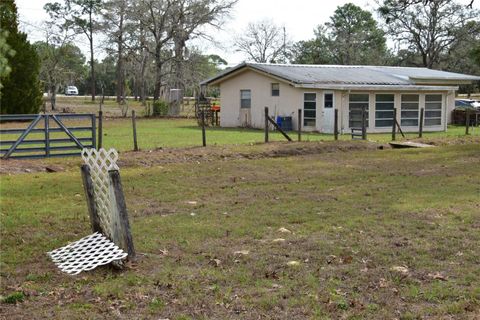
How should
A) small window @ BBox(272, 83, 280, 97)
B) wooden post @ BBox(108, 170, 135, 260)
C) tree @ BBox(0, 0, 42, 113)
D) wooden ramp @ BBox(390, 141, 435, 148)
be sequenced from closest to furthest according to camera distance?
1. wooden post @ BBox(108, 170, 135, 260)
2. wooden ramp @ BBox(390, 141, 435, 148)
3. small window @ BBox(272, 83, 280, 97)
4. tree @ BBox(0, 0, 42, 113)

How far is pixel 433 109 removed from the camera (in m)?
35.4

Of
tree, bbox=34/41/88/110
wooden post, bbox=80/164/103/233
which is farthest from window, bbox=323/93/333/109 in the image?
tree, bbox=34/41/88/110

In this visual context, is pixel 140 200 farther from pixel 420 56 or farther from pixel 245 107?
pixel 420 56

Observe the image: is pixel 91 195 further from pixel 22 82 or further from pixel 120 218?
pixel 22 82

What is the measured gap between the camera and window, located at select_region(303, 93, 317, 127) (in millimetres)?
31938

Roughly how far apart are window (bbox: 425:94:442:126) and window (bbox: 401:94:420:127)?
0.91m

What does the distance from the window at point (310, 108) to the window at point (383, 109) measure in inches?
135

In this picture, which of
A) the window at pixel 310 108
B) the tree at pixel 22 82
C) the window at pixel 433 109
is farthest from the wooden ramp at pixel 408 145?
the tree at pixel 22 82

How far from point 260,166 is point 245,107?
64.9ft

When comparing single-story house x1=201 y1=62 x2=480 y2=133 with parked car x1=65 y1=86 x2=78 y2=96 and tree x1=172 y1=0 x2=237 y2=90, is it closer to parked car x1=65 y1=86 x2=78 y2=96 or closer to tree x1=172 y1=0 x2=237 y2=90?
tree x1=172 y1=0 x2=237 y2=90

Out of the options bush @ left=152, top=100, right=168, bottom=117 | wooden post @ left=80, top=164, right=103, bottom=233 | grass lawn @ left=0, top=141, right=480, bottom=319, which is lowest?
grass lawn @ left=0, top=141, right=480, bottom=319

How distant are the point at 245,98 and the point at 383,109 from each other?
764 cm

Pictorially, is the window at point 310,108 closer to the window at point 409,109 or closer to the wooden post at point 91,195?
the window at point 409,109

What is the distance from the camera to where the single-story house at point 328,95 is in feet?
104
